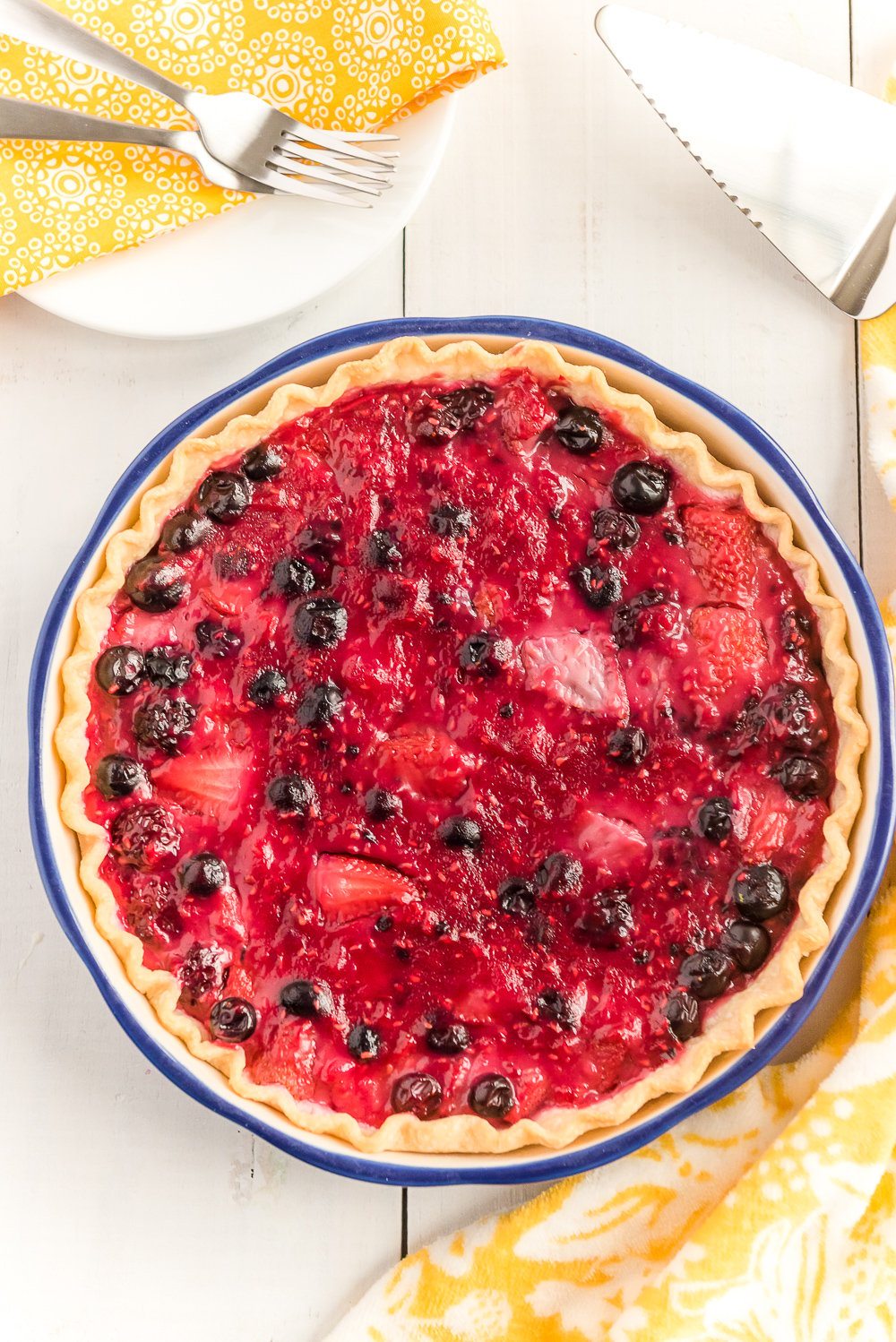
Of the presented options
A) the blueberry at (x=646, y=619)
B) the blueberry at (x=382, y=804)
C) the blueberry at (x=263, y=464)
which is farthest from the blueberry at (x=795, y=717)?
the blueberry at (x=263, y=464)

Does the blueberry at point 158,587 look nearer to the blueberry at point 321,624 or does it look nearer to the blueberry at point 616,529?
the blueberry at point 321,624

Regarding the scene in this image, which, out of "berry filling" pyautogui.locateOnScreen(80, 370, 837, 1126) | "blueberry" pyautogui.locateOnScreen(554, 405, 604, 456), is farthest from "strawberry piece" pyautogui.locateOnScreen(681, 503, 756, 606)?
"blueberry" pyautogui.locateOnScreen(554, 405, 604, 456)

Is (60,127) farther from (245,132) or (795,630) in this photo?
(795,630)

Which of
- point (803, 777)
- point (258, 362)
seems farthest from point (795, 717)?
point (258, 362)

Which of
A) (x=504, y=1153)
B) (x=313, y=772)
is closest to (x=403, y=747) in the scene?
(x=313, y=772)

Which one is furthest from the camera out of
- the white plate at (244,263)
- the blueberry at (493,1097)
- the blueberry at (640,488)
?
the white plate at (244,263)

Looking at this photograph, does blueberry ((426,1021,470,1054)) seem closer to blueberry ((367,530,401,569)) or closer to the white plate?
blueberry ((367,530,401,569))

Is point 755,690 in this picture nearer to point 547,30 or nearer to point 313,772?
point 313,772

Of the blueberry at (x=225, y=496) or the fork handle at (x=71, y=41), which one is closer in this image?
the blueberry at (x=225, y=496)
